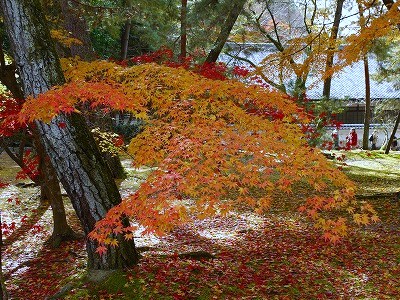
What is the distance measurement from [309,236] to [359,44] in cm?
368

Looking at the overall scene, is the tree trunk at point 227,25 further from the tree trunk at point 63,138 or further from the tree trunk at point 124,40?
the tree trunk at point 124,40

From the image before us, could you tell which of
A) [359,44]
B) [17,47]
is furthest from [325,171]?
[17,47]

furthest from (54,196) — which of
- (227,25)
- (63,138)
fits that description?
(227,25)

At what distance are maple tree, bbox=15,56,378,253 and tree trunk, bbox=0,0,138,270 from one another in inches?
11.0

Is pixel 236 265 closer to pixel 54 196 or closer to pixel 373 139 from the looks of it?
pixel 54 196

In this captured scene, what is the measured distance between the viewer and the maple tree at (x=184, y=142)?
4234mm

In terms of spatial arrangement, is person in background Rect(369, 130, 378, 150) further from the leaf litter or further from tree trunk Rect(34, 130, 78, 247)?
tree trunk Rect(34, 130, 78, 247)

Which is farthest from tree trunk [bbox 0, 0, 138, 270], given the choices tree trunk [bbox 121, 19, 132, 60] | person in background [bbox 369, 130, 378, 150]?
person in background [bbox 369, 130, 378, 150]

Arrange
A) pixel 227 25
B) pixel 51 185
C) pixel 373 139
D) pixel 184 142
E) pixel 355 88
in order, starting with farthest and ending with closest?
pixel 355 88 → pixel 373 139 → pixel 227 25 → pixel 51 185 → pixel 184 142

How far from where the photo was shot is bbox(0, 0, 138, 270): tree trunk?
473 centimetres

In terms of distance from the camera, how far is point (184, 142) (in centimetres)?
490

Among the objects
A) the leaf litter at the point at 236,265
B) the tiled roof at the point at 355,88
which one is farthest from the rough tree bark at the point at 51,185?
the tiled roof at the point at 355,88

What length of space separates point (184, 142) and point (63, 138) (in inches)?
56.6

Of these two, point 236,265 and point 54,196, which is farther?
point 54,196
